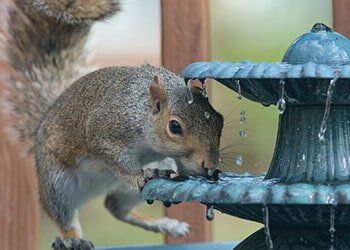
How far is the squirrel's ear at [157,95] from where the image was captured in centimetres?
191

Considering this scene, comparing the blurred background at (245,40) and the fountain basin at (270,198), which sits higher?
the fountain basin at (270,198)

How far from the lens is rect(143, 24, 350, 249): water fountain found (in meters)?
1.21

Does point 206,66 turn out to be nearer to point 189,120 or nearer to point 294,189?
point 294,189

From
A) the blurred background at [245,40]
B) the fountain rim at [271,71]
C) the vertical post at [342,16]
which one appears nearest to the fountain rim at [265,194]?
the fountain rim at [271,71]

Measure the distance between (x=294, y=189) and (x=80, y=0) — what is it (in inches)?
51.1

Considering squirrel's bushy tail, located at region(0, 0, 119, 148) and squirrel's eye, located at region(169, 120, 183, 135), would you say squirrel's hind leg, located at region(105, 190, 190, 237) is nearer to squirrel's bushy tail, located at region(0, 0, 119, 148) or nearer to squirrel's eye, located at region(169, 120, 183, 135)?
squirrel's bushy tail, located at region(0, 0, 119, 148)

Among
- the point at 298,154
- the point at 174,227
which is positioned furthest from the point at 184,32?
the point at 298,154

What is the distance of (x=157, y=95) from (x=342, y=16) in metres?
0.49

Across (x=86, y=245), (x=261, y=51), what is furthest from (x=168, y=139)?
(x=261, y=51)

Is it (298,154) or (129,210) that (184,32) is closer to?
(129,210)

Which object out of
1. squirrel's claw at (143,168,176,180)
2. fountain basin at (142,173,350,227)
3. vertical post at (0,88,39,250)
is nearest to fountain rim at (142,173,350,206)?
fountain basin at (142,173,350,227)

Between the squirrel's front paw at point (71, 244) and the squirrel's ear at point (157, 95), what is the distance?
45 cm

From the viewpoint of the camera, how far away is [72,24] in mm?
2436

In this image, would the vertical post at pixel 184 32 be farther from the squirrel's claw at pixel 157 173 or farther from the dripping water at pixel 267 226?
the dripping water at pixel 267 226
